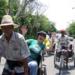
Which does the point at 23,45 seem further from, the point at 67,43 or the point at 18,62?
the point at 67,43

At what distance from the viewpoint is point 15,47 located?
599 cm

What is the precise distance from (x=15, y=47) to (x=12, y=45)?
0.06 meters

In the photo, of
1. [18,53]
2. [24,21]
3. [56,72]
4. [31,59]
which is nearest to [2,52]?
[18,53]

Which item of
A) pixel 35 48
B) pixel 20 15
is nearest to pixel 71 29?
pixel 20 15

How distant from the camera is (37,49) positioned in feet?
25.0

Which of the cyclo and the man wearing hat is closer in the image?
the man wearing hat

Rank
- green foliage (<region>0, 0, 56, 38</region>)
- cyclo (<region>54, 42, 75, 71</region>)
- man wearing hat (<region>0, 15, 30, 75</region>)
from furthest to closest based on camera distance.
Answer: green foliage (<region>0, 0, 56, 38</region>)
cyclo (<region>54, 42, 75, 71</region>)
man wearing hat (<region>0, 15, 30, 75</region>)

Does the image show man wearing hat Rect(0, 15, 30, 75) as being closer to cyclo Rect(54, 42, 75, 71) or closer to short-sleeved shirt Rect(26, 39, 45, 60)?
short-sleeved shirt Rect(26, 39, 45, 60)

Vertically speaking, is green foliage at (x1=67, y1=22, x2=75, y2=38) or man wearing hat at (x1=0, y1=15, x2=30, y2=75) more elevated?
man wearing hat at (x1=0, y1=15, x2=30, y2=75)

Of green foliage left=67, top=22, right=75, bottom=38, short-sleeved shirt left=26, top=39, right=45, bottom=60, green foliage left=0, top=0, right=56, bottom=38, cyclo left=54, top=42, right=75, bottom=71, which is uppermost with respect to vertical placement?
short-sleeved shirt left=26, top=39, right=45, bottom=60

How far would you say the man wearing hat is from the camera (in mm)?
5875

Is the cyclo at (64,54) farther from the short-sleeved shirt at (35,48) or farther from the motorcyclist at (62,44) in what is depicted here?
the short-sleeved shirt at (35,48)

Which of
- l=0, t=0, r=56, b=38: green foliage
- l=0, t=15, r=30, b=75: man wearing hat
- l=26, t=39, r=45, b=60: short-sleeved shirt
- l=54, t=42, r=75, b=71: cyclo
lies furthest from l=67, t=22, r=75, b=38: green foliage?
l=0, t=15, r=30, b=75: man wearing hat

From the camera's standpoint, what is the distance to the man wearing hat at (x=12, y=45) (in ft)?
19.3
